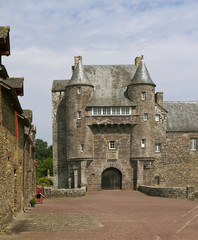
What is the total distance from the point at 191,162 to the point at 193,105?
6742 millimetres

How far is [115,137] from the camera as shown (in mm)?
40031

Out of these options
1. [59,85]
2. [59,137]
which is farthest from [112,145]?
[59,85]

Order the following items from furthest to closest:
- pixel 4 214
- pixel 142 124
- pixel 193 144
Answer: pixel 193 144 → pixel 142 124 → pixel 4 214

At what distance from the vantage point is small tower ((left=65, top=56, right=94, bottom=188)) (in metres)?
39.0

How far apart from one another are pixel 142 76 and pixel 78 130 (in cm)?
820

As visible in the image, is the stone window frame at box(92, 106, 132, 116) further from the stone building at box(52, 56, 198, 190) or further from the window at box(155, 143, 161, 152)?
the window at box(155, 143, 161, 152)

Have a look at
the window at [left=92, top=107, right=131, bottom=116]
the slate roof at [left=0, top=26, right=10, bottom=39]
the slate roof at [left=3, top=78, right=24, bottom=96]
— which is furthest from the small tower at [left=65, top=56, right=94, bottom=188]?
the slate roof at [left=0, top=26, right=10, bottom=39]

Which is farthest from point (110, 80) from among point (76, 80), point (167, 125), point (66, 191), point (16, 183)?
point (16, 183)

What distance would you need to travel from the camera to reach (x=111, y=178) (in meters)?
40.3

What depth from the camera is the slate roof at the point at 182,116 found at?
142ft

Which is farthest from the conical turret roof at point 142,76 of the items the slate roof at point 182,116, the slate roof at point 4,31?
the slate roof at point 4,31

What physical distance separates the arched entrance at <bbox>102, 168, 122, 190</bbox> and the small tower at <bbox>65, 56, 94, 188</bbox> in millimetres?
2408

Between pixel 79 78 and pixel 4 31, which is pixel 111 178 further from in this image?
pixel 4 31

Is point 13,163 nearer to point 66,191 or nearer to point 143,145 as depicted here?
point 66,191
